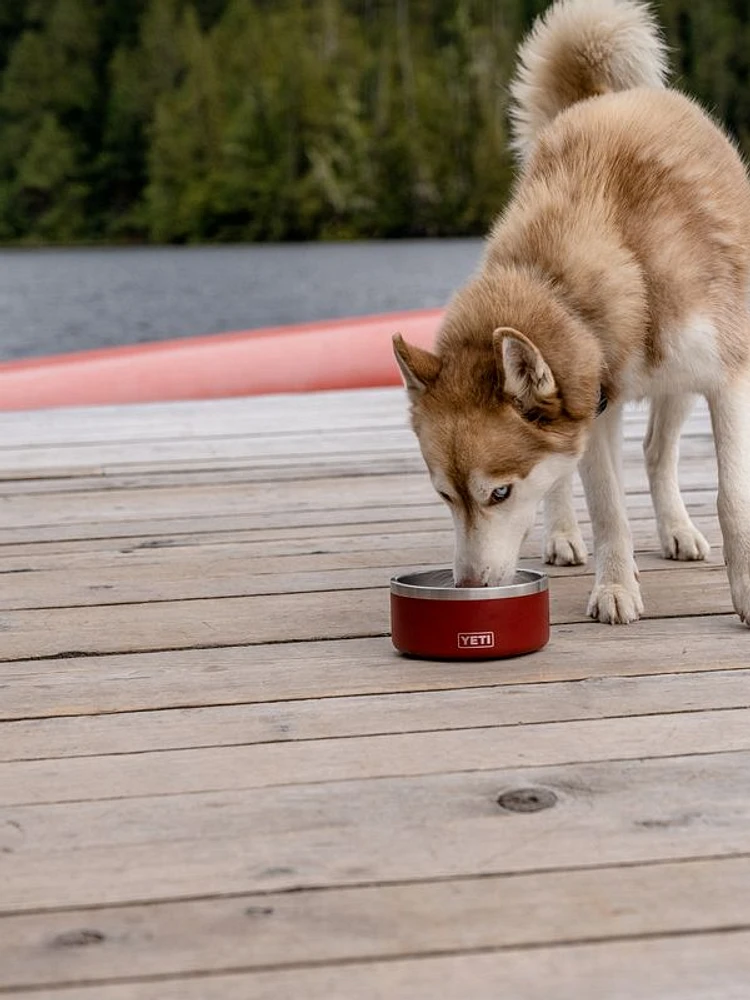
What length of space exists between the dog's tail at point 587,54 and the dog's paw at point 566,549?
3.07 feet

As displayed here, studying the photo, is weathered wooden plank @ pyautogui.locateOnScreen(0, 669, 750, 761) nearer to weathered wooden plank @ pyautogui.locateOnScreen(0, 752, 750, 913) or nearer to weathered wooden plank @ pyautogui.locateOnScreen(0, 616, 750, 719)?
weathered wooden plank @ pyautogui.locateOnScreen(0, 616, 750, 719)

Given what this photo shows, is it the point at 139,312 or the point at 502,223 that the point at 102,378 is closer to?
the point at 502,223

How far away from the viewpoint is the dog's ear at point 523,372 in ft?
8.43

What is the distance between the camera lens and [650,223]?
2.88m

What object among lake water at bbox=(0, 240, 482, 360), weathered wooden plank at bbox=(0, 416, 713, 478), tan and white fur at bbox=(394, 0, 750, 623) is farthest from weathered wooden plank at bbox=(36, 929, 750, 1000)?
lake water at bbox=(0, 240, 482, 360)

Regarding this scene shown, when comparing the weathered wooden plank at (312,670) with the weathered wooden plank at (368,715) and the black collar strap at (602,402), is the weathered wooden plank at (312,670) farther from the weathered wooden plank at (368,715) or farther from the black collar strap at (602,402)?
the black collar strap at (602,402)

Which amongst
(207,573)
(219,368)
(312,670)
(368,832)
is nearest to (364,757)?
(368,832)

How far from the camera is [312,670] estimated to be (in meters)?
2.54

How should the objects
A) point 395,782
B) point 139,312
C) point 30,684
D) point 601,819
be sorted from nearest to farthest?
1. point 601,819
2. point 395,782
3. point 30,684
4. point 139,312

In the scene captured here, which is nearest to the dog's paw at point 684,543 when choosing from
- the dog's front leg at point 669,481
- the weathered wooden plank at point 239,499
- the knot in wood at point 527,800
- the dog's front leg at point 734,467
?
the dog's front leg at point 669,481

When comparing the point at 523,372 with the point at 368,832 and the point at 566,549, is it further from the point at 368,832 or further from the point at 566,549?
the point at 368,832

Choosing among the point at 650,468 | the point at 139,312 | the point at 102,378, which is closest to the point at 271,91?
the point at 139,312

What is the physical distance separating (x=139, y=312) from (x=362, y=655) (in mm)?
24017

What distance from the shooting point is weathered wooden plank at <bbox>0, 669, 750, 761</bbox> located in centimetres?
218
